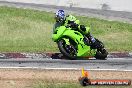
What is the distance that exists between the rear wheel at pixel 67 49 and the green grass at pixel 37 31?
2.00 m

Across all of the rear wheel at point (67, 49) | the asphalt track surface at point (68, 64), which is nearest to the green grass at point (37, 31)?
the rear wheel at point (67, 49)

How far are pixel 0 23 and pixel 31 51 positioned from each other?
8.08 m

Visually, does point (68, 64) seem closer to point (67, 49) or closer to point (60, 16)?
point (67, 49)

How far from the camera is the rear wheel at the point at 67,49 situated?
14617 millimetres

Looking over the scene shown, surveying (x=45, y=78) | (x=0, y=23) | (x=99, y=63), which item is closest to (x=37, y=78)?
(x=45, y=78)

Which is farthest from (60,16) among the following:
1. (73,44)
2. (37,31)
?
(37,31)

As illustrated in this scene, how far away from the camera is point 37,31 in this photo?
22.0 m

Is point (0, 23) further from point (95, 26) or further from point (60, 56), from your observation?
point (60, 56)

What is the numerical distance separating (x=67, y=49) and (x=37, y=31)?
759 cm

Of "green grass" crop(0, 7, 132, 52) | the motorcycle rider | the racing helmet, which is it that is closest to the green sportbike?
the motorcycle rider

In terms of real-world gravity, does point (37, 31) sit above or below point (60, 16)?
below

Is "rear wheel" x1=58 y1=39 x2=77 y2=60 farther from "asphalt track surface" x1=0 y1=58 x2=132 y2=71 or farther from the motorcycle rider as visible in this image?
the motorcycle rider

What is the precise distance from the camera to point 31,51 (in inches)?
638

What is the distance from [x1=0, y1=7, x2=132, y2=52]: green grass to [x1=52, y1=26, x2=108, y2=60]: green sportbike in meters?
2.03
